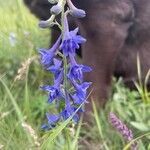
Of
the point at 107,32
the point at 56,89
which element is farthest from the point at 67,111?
the point at 107,32

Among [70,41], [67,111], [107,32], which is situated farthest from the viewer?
[107,32]

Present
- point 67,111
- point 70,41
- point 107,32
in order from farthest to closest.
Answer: point 107,32 < point 67,111 < point 70,41

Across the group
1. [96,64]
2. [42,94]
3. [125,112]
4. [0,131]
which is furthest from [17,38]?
[0,131]

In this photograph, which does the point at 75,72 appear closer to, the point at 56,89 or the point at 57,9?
the point at 56,89

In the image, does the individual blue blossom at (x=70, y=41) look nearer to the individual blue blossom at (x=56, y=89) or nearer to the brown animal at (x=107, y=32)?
the individual blue blossom at (x=56, y=89)

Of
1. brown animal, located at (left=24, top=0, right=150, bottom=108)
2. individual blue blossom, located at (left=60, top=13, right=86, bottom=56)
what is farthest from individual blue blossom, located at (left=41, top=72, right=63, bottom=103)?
brown animal, located at (left=24, top=0, right=150, bottom=108)

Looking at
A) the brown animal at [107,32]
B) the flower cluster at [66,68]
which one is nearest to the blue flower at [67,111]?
the flower cluster at [66,68]
